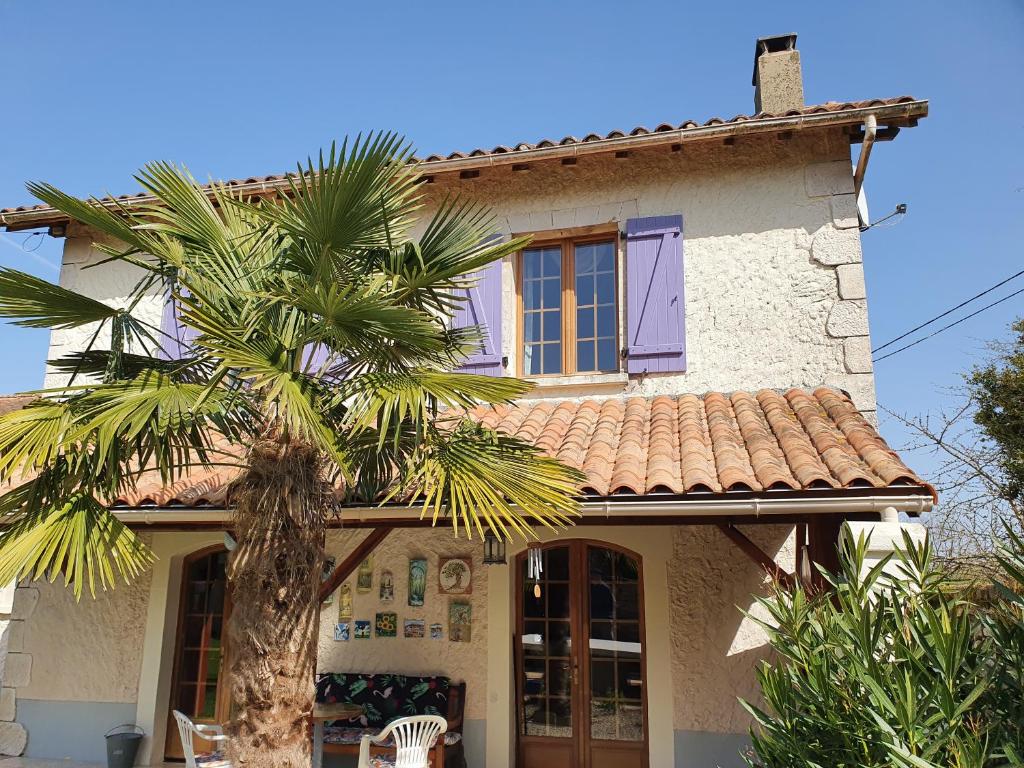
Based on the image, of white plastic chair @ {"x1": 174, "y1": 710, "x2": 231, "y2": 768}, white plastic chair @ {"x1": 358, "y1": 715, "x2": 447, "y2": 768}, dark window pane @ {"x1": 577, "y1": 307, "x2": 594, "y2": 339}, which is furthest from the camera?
dark window pane @ {"x1": 577, "y1": 307, "x2": 594, "y2": 339}

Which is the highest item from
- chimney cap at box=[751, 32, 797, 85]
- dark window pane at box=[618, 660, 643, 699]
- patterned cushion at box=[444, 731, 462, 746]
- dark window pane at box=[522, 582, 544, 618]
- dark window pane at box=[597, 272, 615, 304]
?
chimney cap at box=[751, 32, 797, 85]

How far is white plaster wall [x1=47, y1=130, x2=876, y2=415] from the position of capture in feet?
23.5

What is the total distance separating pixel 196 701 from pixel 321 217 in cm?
602

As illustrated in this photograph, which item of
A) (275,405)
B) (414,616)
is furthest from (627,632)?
(275,405)

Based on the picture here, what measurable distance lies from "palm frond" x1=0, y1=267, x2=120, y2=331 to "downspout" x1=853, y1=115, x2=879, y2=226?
6249 millimetres

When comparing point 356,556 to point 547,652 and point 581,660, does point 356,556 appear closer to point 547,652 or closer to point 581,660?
point 547,652

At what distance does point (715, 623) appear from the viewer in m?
6.75

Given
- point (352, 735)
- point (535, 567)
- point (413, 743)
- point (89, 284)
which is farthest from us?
point (89, 284)

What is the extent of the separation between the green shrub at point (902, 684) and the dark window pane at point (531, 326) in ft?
15.4

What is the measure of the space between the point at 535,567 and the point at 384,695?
5.99 ft

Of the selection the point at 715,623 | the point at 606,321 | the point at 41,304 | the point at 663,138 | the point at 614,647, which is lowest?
the point at 614,647

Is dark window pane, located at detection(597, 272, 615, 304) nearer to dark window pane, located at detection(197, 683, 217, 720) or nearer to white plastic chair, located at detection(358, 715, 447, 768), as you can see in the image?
white plastic chair, located at detection(358, 715, 447, 768)

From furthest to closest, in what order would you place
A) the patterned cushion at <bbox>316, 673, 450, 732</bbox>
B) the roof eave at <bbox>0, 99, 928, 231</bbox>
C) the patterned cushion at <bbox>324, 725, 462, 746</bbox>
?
1. the patterned cushion at <bbox>316, 673, 450, 732</bbox>
2. the roof eave at <bbox>0, 99, 928, 231</bbox>
3. the patterned cushion at <bbox>324, 725, 462, 746</bbox>

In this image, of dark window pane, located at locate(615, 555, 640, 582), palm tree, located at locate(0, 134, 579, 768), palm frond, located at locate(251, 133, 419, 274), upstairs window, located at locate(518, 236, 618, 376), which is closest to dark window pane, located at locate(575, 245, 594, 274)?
upstairs window, located at locate(518, 236, 618, 376)
